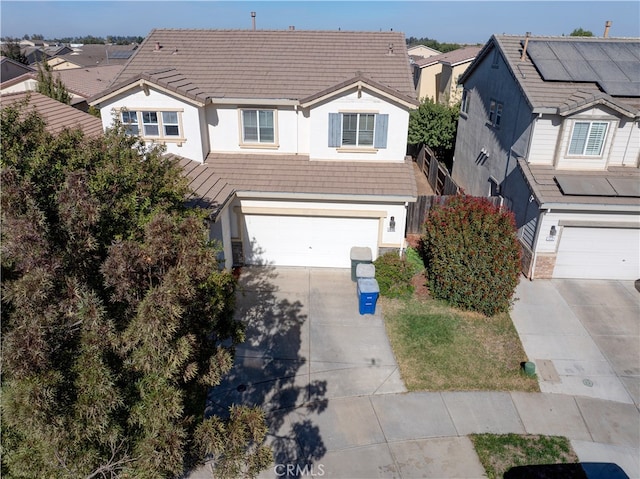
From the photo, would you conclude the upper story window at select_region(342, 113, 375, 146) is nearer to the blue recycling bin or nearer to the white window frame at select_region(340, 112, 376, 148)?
the white window frame at select_region(340, 112, 376, 148)

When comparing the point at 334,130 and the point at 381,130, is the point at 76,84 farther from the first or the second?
the point at 381,130

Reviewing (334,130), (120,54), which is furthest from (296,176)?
(120,54)

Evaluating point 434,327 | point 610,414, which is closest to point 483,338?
point 434,327

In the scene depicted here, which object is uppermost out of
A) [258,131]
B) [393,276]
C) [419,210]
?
[258,131]

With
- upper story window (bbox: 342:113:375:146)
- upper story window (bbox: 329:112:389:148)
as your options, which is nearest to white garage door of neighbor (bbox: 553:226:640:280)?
upper story window (bbox: 329:112:389:148)

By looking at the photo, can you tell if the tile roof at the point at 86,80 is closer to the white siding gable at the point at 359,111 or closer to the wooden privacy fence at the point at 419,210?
the white siding gable at the point at 359,111

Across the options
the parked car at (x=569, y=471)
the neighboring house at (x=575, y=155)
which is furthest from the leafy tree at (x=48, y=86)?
the parked car at (x=569, y=471)

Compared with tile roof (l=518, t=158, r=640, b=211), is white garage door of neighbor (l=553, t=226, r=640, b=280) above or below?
below
